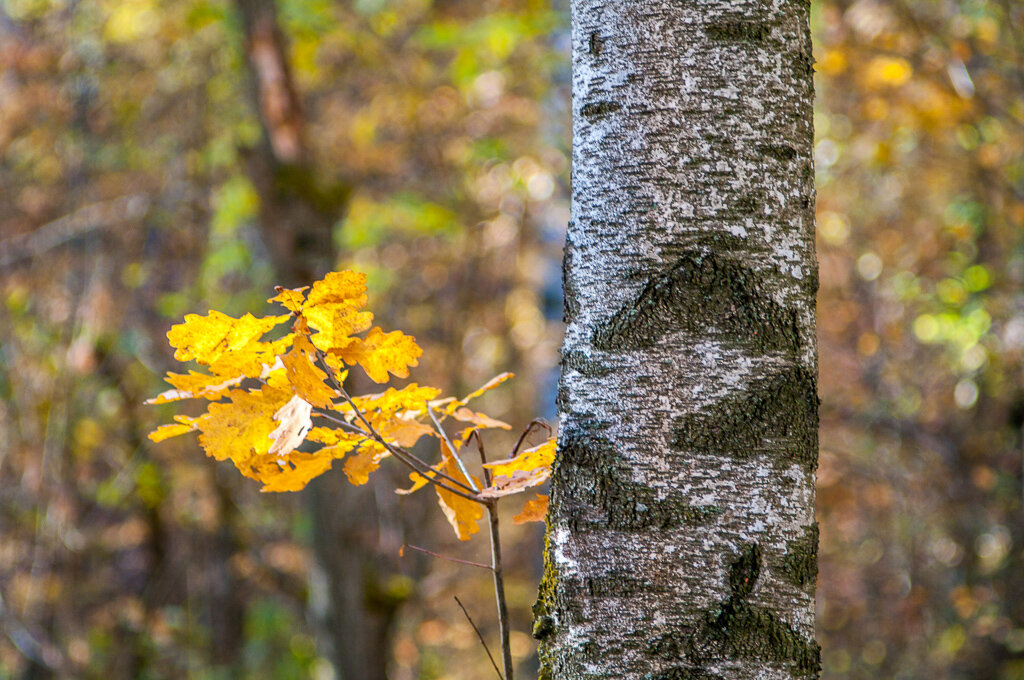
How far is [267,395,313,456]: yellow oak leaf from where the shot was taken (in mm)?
961

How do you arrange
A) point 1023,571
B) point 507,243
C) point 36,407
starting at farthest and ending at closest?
point 507,243 < point 1023,571 < point 36,407

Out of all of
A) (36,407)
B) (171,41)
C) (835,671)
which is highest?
(171,41)

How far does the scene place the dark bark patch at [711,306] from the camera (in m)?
0.92

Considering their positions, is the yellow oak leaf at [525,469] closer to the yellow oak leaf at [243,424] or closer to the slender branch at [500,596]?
the slender branch at [500,596]

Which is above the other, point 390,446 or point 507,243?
point 507,243

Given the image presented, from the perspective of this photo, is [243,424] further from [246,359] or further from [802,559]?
[802,559]

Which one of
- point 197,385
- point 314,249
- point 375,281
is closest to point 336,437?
point 197,385

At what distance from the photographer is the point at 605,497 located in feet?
3.05

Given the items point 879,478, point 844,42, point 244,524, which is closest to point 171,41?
point 244,524

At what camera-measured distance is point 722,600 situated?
890 mm

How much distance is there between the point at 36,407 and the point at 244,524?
2308mm

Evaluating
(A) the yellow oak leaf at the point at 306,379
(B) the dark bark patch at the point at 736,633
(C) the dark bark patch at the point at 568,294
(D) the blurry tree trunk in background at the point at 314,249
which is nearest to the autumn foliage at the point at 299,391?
(A) the yellow oak leaf at the point at 306,379

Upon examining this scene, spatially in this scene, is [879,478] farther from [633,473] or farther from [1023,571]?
Answer: [633,473]

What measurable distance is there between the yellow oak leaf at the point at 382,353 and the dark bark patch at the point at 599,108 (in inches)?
13.2
